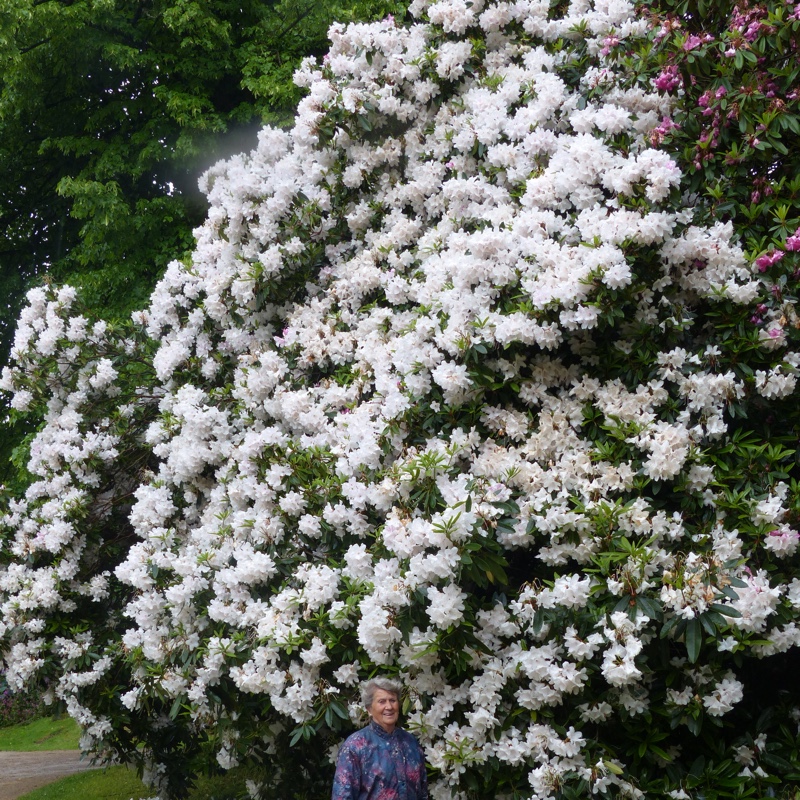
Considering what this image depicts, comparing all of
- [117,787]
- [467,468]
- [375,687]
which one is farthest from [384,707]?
[117,787]

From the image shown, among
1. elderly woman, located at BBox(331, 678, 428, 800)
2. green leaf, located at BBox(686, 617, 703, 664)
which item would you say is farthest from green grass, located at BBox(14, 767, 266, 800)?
green leaf, located at BBox(686, 617, 703, 664)

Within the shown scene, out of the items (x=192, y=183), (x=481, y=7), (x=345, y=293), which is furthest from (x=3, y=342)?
(x=481, y=7)

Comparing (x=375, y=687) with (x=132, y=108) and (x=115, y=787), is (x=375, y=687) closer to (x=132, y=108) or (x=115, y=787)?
(x=115, y=787)

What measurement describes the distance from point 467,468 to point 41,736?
38.3 ft

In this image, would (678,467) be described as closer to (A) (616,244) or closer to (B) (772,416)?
(B) (772,416)

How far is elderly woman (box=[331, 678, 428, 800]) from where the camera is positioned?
11.3 feet

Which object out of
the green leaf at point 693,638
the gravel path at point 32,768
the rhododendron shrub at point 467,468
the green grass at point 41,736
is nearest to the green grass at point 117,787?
the gravel path at point 32,768

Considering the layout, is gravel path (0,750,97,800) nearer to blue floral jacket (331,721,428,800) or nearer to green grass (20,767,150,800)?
green grass (20,767,150,800)

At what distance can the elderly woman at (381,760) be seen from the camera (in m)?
3.46

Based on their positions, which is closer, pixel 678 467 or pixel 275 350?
pixel 678 467

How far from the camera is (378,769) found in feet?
11.4

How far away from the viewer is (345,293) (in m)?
5.59

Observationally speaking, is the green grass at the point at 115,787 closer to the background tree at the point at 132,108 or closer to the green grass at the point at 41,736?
the green grass at the point at 41,736

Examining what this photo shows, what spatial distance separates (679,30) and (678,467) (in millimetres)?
2347
